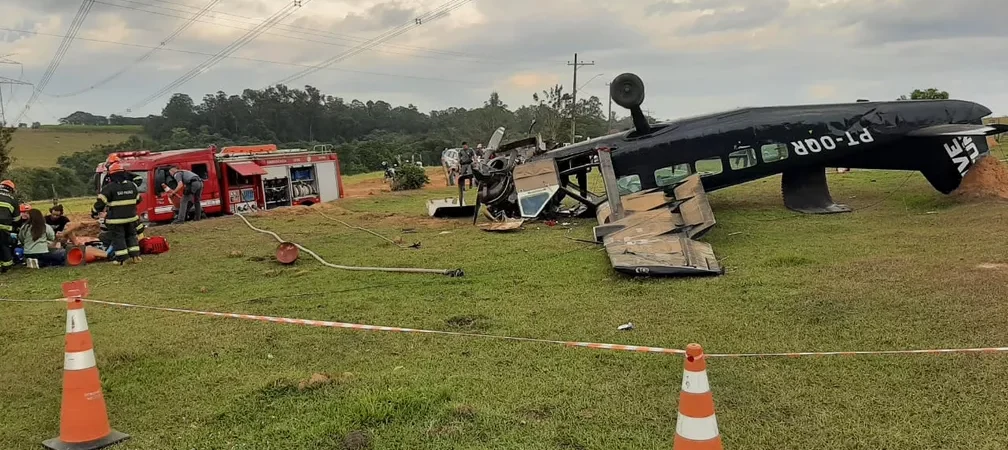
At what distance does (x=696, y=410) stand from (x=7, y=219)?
478 inches

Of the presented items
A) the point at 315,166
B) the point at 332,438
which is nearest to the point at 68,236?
the point at 315,166

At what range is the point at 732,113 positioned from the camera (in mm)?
13859

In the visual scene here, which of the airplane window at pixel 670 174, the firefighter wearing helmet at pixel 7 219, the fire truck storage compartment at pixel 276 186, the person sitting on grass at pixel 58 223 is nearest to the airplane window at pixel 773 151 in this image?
the airplane window at pixel 670 174

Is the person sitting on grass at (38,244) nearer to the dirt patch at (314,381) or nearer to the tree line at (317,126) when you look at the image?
the dirt patch at (314,381)

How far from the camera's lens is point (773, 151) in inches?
530

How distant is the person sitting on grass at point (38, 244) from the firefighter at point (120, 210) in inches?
40.9

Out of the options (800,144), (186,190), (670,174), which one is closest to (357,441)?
(670,174)

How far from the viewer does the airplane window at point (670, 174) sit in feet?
44.8

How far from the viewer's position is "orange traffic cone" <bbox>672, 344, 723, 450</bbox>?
2.73 metres

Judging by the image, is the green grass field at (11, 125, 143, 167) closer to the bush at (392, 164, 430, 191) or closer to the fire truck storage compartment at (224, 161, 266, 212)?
the bush at (392, 164, 430, 191)

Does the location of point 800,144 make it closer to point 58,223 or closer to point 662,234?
point 662,234

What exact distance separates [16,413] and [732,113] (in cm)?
1286

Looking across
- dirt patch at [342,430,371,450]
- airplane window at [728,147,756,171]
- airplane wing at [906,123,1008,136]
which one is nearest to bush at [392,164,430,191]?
airplane window at [728,147,756,171]

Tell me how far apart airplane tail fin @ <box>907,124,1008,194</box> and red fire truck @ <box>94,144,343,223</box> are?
17120mm
